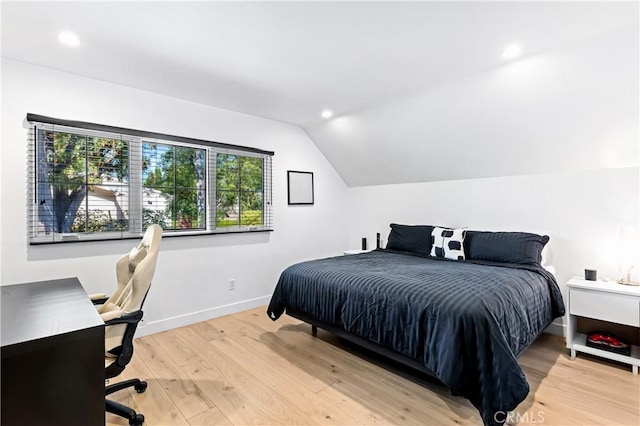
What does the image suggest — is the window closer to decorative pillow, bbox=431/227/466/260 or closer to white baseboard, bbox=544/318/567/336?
decorative pillow, bbox=431/227/466/260

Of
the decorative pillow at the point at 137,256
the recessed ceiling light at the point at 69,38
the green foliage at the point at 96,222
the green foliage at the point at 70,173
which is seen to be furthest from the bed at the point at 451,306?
the recessed ceiling light at the point at 69,38

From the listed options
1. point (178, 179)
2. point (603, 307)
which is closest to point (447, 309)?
point (603, 307)

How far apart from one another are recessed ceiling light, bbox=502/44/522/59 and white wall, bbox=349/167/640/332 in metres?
1.47

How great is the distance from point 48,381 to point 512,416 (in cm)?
229

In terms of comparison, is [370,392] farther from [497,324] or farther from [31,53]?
[31,53]

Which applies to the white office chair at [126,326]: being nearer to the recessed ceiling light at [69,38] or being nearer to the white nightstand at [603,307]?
the recessed ceiling light at [69,38]

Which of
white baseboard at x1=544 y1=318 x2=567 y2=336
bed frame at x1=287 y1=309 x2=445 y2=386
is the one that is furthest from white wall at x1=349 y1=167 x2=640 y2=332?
bed frame at x1=287 y1=309 x2=445 y2=386

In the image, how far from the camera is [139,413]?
6.41 feet

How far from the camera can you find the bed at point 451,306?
1.78 metres

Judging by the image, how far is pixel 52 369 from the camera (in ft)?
3.93

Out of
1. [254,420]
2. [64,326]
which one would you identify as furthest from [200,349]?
[64,326]

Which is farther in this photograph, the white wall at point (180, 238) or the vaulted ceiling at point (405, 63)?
the white wall at point (180, 238)

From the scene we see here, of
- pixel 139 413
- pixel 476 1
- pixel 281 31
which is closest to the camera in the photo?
pixel 476 1

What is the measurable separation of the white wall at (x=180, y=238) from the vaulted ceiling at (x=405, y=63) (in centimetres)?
20
